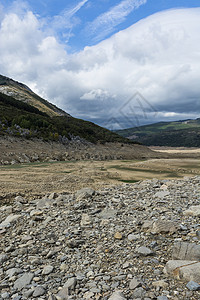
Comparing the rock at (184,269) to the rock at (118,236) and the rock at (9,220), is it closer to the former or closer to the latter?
the rock at (118,236)

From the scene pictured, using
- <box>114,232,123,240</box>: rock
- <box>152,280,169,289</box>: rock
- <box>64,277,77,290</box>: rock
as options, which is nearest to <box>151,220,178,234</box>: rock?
A: <box>114,232,123,240</box>: rock

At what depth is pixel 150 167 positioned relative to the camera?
29.1 meters

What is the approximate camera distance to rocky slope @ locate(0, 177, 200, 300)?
14.6ft

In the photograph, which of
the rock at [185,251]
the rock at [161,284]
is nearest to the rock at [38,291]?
the rock at [161,284]

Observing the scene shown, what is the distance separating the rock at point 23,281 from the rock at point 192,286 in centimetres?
359

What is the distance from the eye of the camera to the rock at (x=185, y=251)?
5004mm

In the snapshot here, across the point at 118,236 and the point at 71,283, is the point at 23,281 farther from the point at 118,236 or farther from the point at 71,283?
the point at 118,236

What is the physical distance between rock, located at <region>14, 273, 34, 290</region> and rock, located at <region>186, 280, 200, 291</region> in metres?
3.59

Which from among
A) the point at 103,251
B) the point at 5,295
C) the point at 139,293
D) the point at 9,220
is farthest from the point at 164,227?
the point at 9,220

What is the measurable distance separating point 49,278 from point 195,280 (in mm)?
3333

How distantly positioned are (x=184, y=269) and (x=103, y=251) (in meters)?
2.25

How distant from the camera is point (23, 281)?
4977mm

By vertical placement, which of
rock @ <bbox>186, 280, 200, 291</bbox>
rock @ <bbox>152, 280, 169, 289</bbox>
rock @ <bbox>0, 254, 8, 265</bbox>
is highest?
rock @ <bbox>0, 254, 8, 265</bbox>

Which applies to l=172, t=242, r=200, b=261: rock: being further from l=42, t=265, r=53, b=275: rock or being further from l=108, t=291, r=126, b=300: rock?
l=42, t=265, r=53, b=275: rock
